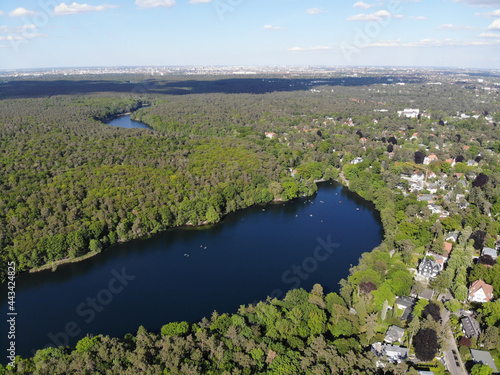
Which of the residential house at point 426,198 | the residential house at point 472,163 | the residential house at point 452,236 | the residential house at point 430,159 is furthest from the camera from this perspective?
the residential house at point 430,159

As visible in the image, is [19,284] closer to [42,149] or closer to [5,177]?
[5,177]

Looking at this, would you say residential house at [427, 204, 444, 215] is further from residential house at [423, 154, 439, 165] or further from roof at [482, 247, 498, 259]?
residential house at [423, 154, 439, 165]

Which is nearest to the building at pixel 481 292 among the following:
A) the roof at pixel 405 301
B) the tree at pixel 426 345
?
the roof at pixel 405 301

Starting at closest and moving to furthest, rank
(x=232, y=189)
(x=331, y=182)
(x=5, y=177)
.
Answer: (x=5, y=177) < (x=232, y=189) < (x=331, y=182)

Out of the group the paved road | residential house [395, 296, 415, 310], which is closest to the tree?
the paved road

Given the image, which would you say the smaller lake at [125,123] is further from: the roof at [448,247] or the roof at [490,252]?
A: the roof at [490,252]

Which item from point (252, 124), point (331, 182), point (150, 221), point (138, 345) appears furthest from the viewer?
point (252, 124)

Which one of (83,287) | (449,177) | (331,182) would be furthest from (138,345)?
(449,177)
